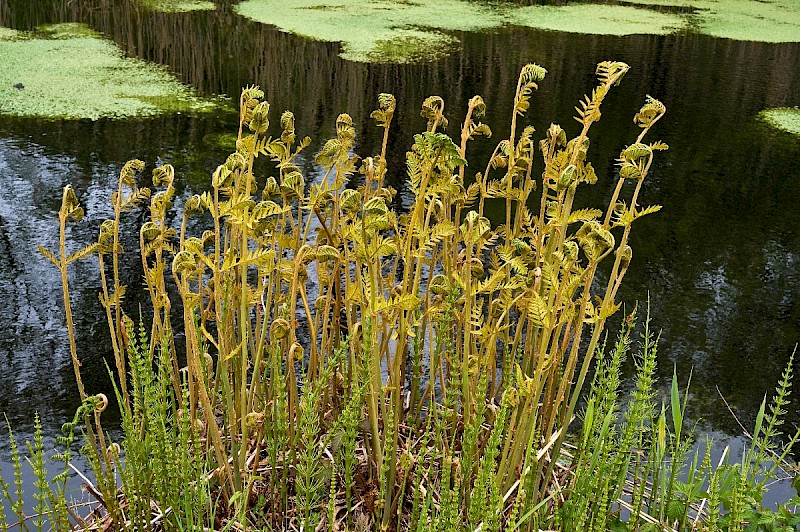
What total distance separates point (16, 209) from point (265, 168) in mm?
892

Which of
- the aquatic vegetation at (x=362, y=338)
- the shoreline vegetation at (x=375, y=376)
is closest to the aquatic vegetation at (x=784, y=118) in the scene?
the shoreline vegetation at (x=375, y=376)

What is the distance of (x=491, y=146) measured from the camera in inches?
143

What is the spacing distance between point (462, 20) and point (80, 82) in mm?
2993

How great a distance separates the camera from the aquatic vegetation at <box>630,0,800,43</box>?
6.15 m

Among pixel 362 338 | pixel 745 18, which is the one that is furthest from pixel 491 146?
pixel 745 18

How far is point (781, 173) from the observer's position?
360 centimetres

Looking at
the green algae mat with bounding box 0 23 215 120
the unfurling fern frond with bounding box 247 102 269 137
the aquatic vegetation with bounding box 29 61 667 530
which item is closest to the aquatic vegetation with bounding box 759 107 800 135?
the green algae mat with bounding box 0 23 215 120

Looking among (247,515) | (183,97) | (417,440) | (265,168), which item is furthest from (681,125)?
(247,515)

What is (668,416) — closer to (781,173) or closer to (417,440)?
(417,440)

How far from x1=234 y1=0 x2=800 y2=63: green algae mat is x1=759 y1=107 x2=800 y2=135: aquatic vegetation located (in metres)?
1.80

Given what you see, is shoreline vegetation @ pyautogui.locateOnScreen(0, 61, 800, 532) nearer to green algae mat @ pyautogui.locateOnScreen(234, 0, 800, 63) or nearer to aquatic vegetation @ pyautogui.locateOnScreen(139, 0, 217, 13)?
green algae mat @ pyautogui.locateOnScreen(234, 0, 800, 63)

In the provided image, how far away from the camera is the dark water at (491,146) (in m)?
2.17

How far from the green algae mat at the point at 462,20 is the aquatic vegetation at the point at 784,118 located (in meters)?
1.80

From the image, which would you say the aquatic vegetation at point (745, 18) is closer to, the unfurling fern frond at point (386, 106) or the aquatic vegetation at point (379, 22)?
the aquatic vegetation at point (379, 22)
